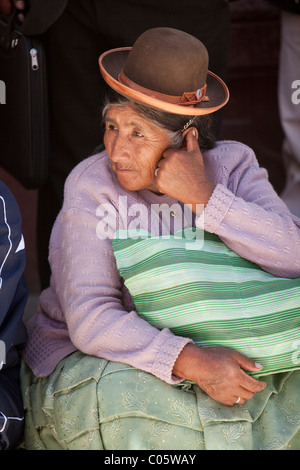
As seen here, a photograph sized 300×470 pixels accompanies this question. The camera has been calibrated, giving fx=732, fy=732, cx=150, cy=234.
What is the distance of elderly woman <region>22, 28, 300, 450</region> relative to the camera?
2.24 meters

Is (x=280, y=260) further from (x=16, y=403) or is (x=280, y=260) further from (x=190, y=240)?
(x=16, y=403)

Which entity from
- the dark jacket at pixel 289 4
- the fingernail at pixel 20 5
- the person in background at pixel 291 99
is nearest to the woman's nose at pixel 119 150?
the fingernail at pixel 20 5

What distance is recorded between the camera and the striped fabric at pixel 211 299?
227 centimetres

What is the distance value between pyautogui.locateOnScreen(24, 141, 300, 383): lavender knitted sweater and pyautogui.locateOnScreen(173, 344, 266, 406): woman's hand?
0.04 metres

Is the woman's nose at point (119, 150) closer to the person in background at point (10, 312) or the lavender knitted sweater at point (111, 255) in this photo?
the lavender knitted sweater at point (111, 255)

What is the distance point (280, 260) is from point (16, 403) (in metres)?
1.01

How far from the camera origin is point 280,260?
2463 mm

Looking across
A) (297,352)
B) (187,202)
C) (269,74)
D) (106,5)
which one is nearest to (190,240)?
(187,202)

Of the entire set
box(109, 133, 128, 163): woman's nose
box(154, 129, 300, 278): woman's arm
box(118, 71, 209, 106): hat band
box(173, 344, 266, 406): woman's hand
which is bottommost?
box(173, 344, 266, 406): woman's hand

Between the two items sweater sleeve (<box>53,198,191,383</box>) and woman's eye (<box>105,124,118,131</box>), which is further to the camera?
woman's eye (<box>105,124,118,131</box>)

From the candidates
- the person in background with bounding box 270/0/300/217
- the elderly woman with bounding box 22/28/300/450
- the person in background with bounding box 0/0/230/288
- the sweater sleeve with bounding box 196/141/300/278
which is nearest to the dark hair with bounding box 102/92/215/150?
the elderly woman with bounding box 22/28/300/450

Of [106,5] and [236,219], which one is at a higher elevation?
[106,5]

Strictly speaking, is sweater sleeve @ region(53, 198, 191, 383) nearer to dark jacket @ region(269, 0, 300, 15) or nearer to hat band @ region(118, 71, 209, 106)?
hat band @ region(118, 71, 209, 106)
